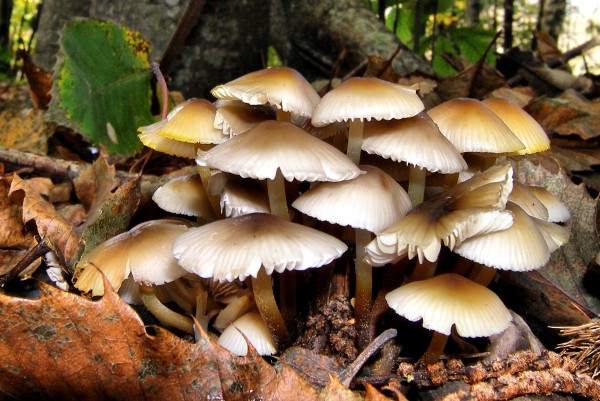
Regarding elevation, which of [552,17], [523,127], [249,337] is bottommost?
[249,337]

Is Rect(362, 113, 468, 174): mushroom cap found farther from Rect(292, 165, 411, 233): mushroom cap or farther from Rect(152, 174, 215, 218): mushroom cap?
Rect(152, 174, 215, 218): mushroom cap

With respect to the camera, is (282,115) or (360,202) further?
(282,115)

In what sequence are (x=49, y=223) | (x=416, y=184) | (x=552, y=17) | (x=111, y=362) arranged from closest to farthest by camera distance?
(x=111, y=362), (x=416, y=184), (x=49, y=223), (x=552, y=17)

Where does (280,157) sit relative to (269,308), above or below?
above

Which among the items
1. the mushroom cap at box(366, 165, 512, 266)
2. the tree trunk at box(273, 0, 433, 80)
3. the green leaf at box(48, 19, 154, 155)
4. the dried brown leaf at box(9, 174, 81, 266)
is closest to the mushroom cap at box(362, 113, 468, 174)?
the mushroom cap at box(366, 165, 512, 266)

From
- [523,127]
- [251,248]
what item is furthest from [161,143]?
[523,127]

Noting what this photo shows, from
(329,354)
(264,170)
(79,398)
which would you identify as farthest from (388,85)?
(79,398)

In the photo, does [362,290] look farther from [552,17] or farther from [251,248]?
[552,17]
